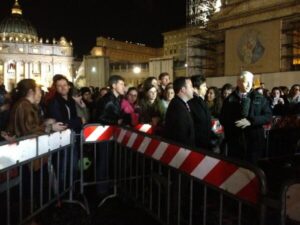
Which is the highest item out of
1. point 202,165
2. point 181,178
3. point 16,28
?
point 16,28

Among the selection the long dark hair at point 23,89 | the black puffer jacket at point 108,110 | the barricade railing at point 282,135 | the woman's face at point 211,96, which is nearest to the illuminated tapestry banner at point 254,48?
the barricade railing at point 282,135

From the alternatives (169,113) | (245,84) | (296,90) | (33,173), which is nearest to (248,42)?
(296,90)

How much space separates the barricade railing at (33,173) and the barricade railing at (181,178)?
54 cm

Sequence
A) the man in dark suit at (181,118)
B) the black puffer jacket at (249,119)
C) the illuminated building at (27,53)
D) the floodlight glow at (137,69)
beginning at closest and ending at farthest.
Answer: the man in dark suit at (181,118), the black puffer jacket at (249,119), the floodlight glow at (137,69), the illuminated building at (27,53)

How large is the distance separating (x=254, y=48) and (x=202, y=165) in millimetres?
27219

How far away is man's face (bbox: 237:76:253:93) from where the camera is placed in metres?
5.85

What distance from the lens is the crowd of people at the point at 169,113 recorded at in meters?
5.12

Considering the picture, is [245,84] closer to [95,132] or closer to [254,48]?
[95,132]

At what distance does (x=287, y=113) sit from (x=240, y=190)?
7278mm

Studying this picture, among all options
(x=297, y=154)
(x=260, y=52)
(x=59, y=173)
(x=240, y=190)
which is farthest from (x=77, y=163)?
(x=260, y=52)

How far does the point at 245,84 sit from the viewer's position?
5902 millimetres

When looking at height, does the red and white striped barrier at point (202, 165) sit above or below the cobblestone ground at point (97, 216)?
above

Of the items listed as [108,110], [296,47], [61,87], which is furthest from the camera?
[296,47]

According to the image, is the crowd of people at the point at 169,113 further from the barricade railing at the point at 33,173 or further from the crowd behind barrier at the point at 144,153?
the barricade railing at the point at 33,173
